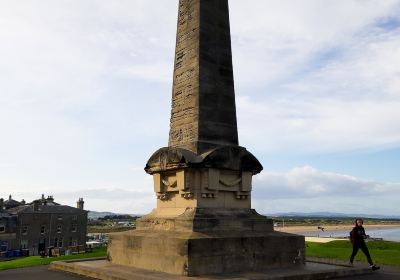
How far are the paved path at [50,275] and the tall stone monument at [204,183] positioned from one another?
60.5 inches

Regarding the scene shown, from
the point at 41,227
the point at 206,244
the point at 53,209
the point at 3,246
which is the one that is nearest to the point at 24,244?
the point at 3,246

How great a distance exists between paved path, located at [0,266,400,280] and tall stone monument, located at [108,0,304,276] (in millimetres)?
1536

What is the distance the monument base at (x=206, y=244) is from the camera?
9.45m

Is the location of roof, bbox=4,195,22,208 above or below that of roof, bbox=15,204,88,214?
above

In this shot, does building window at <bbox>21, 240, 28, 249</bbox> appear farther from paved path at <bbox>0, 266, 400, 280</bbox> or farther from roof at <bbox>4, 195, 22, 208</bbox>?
paved path at <bbox>0, 266, 400, 280</bbox>

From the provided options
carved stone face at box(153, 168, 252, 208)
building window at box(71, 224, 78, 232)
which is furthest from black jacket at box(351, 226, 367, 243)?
building window at box(71, 224, 78, 232)

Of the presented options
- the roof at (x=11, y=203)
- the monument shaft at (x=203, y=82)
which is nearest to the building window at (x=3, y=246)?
the roof at (x=11, y=203)

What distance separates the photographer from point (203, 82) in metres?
11.9

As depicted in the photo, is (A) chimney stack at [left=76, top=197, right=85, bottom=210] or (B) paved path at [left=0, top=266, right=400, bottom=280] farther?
(A) chimney stack at [left=76, top=197, right=85, bottom=210]

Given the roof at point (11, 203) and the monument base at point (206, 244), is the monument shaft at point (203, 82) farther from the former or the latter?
the roof at point (11, 203)

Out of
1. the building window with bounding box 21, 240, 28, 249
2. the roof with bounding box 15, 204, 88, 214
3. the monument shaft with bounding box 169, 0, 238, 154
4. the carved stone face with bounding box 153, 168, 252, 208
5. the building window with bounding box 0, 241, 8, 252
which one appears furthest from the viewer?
the roof with bounding box 15, 204, 88, 214

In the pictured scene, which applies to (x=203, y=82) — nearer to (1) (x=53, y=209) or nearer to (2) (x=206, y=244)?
(2) (x=206, y=244)

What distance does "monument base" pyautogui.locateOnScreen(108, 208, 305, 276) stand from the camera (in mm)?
9445

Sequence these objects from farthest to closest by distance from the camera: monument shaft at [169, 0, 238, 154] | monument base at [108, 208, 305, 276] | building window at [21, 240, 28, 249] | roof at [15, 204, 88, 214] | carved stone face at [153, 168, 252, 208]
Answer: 1. roof at [15, 204, 88, 214]
2. building window at [21, 240, 28, 249]
3. monument shaft at [169, 0, 238, 154]
4. carved stone face at [153, 168, 252, 208]
5. monument base at [108, 208, 305, 276]
